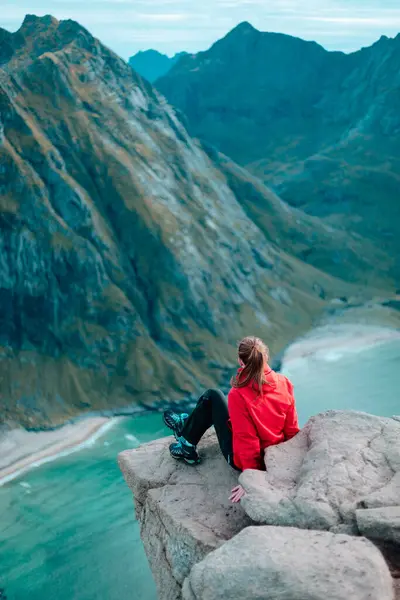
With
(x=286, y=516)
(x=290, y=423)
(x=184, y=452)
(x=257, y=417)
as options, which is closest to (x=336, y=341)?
(x=290, y=423)

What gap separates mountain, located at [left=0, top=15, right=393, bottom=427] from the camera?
86.2 m

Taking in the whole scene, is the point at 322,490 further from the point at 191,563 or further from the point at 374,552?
the point at 191,563

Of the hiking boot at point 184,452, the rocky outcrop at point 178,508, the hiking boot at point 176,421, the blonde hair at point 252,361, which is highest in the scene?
the blonde hair at point 252,361

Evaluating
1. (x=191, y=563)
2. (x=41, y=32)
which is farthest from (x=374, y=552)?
(x=41, y=32)

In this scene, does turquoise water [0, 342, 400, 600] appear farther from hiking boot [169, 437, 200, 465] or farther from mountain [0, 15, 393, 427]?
hiking boot [169, 437, 200, 465]

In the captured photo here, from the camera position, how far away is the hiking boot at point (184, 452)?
13562 millimetres

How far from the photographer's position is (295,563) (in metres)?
8.98

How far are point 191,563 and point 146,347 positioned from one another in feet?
261

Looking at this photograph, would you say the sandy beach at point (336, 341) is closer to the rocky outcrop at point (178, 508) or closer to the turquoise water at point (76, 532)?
the turquoise water at point (76, 532)

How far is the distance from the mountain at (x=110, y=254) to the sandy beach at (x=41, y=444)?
7.13 feet

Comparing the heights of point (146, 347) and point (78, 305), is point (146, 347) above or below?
below

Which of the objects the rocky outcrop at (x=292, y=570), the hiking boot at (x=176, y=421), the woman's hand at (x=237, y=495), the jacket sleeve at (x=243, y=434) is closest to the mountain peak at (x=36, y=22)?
the hiking boot at (x=176, y=421)

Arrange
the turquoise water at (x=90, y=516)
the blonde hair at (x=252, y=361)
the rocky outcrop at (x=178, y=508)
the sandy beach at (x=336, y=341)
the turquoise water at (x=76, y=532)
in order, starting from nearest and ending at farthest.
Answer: the rocky outcrop at (x=178, y=508) < the blonde hair at (x=252, y=361) < the turquoise water at (x=76, y=532) < the turquoise water at (x=90, y=516) < the sandy beach at (x=336, y=341)

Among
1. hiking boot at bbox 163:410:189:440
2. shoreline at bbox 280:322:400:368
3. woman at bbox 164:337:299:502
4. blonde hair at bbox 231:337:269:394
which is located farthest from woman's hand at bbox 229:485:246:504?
shoreline at bbox 280:322:400:368
